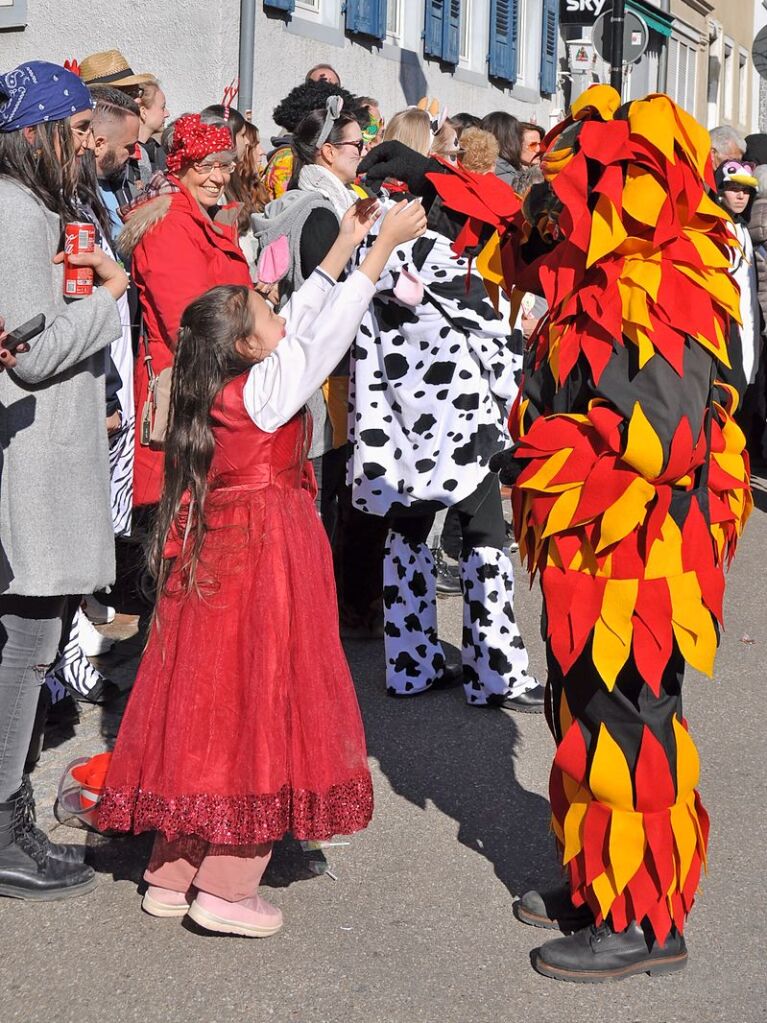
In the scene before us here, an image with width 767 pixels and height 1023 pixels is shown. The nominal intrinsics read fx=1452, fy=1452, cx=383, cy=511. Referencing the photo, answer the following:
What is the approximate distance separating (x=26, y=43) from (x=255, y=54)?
1.97m

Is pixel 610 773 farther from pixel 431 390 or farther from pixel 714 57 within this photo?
pixel 714 57

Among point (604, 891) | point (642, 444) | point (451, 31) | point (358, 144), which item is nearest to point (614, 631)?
point (642, 444)

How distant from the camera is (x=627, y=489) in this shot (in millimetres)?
2973

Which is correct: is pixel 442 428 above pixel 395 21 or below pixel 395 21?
below

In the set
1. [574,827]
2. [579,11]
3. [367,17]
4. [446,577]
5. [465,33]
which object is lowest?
[446,577]

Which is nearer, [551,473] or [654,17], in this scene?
[551,473]

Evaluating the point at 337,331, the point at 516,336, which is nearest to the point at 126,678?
the point at 516,336

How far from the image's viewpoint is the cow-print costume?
16.0 ft

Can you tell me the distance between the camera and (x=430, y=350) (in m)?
4.92

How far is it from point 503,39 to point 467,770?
13.9m

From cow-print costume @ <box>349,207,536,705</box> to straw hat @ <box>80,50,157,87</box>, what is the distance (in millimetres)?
2595

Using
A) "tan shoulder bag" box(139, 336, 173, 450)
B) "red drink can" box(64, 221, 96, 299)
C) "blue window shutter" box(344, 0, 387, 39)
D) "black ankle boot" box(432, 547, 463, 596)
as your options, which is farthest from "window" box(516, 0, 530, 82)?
"red drink can" box(64, 221, 96, 299)

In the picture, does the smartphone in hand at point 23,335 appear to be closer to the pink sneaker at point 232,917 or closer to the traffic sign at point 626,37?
the pink sneaker at point 232,917

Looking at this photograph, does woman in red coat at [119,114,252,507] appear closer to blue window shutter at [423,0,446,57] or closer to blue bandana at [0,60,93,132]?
blue bandana at [0,60,93,132]
